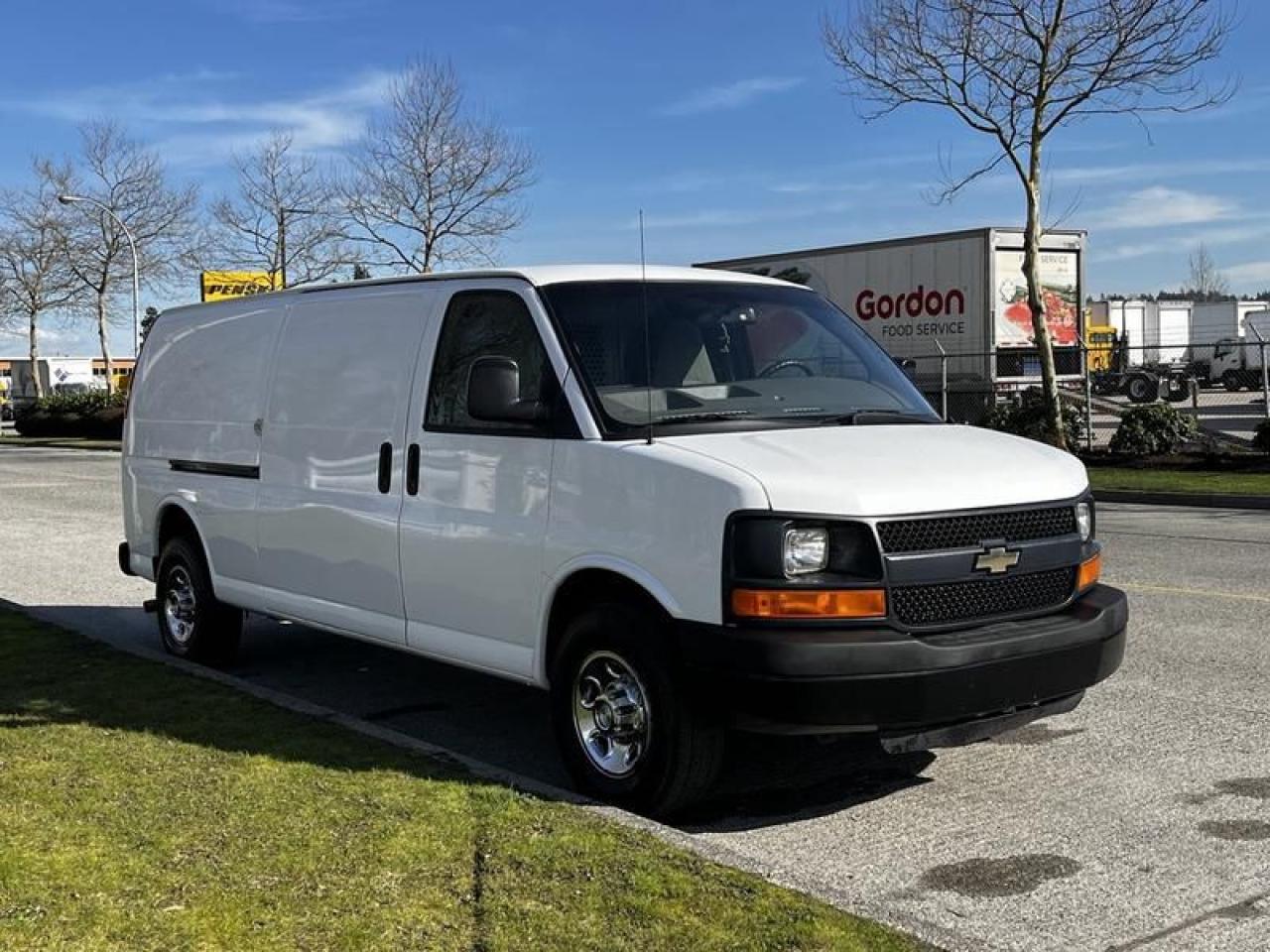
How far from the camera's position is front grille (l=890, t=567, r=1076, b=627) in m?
4.54

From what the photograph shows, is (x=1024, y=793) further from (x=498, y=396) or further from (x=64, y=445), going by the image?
(x=64, y=445)

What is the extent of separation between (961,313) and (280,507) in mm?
21695

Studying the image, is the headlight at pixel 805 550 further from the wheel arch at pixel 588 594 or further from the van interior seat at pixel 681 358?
the van interior seat at pixel 681 358

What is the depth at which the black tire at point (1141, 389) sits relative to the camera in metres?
34.2

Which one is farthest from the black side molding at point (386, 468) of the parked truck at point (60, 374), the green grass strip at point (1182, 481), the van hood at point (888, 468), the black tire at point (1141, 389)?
the parked truck at point (60, 374)

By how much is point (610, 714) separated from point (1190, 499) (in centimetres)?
1455

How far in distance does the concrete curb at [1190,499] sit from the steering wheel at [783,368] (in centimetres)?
1305

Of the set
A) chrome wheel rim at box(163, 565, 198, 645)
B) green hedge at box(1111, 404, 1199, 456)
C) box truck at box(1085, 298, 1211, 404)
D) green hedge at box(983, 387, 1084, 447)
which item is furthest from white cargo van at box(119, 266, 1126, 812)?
box truck at box(1085, 298, 1211, 404)

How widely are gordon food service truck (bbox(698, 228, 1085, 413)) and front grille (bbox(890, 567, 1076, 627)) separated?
21.5m

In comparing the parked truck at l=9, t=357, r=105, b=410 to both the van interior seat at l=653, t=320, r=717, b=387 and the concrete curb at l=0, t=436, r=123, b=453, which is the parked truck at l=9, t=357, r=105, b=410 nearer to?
the concrete curb at l=0, t=436, r=123, b=453

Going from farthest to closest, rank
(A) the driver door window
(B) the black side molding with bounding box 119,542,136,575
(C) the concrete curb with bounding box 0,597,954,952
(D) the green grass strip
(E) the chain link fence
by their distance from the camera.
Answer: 1. (E) the chain link fence
2. (D) the green grass strip
3. (B) the black side molding with bounding box 119,542,136,575
4. (A) the driver door window
5. (C) the concrete curb with bounding box 0,597,954,952

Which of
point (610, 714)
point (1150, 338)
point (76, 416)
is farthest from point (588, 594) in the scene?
point (1150, 338)

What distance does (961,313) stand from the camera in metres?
26.6

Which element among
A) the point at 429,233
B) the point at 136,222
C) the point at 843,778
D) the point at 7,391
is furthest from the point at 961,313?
the point at 7,391
